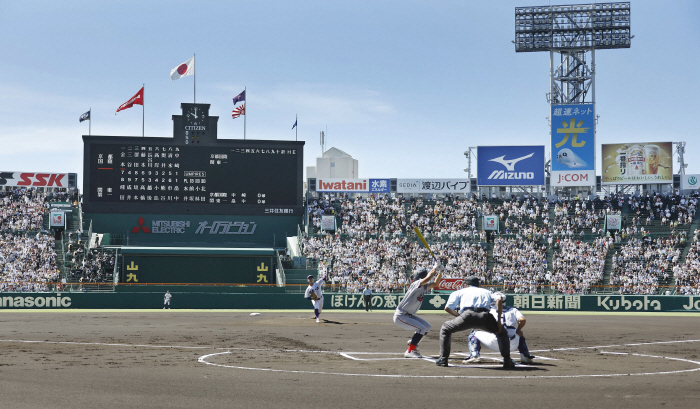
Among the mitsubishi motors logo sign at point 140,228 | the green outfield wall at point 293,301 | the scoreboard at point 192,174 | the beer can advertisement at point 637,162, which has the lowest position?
the green outfield wall at point 293,301

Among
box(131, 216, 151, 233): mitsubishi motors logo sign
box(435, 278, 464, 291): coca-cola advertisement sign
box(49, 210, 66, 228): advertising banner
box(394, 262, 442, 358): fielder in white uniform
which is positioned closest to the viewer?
box(394, 262, 442, 358): fielder in white uniform

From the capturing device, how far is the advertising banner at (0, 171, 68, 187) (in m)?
56.5

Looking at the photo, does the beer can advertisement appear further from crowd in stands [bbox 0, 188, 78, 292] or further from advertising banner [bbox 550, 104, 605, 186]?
crowd in stands [bbox 0, 188, 78, 292]

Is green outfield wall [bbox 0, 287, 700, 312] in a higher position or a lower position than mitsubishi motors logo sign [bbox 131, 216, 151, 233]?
lower

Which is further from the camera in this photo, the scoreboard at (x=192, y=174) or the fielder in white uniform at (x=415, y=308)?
the scoreboard at (x=192, y=174)

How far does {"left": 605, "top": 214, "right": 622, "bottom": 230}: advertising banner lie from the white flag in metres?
32.7

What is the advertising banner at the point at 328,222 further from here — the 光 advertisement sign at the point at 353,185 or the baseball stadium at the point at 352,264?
the 光 advertisement sign at the point at 353,185

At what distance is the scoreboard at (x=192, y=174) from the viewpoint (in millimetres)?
46188

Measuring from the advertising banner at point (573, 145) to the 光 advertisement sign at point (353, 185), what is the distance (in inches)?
582

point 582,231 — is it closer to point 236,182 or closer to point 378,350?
point 236,182

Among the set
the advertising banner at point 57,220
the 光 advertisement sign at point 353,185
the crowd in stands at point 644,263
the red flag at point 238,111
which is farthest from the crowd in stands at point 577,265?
the advertising banner at point 57,220

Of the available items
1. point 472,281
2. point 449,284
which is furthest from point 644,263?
point 472,281

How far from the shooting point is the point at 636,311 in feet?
130

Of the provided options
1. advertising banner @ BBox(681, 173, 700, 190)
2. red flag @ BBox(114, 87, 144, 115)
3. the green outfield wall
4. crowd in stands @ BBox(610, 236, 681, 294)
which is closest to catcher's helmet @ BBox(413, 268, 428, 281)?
the green outfield wall
